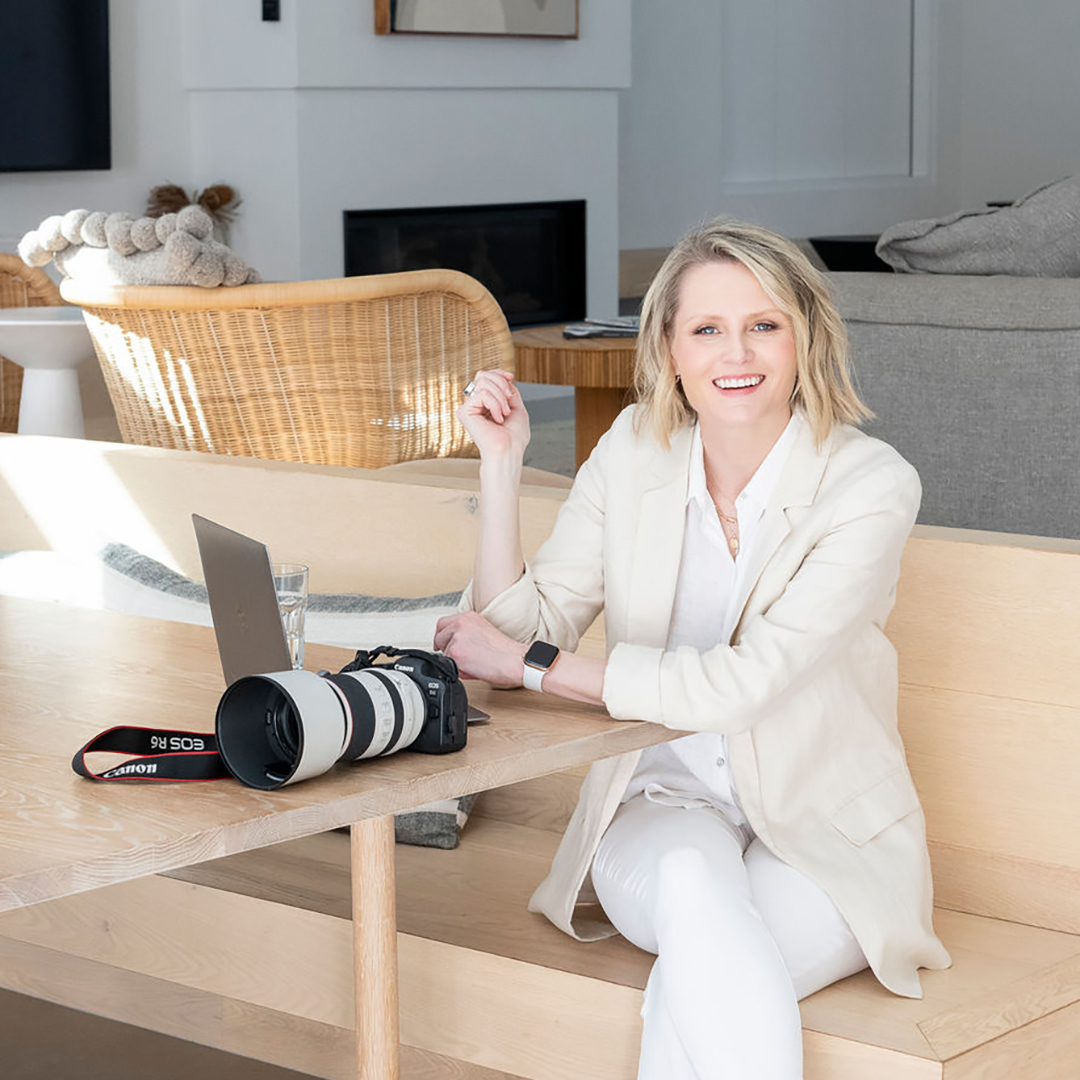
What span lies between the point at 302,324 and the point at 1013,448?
1.16 m

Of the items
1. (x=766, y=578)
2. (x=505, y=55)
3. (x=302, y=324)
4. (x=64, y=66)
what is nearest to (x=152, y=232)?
(x=302, y=324)

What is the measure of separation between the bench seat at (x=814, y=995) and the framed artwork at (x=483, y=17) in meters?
4.77

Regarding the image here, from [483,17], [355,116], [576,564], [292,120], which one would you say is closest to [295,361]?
[576,564]

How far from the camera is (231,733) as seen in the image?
1300 mm

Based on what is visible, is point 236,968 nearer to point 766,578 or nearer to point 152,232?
point 766,578

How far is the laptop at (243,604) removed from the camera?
1458 mm

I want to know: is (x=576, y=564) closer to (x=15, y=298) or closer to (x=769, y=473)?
(x=769, y=473)

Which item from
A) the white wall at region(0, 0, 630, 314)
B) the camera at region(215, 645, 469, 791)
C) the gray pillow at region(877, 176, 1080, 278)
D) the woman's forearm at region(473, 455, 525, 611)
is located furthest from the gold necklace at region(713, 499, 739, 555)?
the white wall at region(0, 0, 630, 314)

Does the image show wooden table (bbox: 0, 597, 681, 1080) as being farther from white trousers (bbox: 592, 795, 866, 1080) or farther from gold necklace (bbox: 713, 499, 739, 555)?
gold necklace (bbox: 713, 499, 739, 555)

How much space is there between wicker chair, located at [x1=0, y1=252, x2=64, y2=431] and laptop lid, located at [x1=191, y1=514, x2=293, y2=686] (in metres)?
2.32

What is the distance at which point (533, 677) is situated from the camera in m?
1.60

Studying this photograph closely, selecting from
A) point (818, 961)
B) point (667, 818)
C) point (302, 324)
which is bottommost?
point (818, 961)

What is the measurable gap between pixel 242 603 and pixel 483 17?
18.0 ft

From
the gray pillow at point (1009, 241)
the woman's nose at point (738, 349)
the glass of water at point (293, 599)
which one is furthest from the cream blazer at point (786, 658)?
the gray pillow at point (1009, 241)
